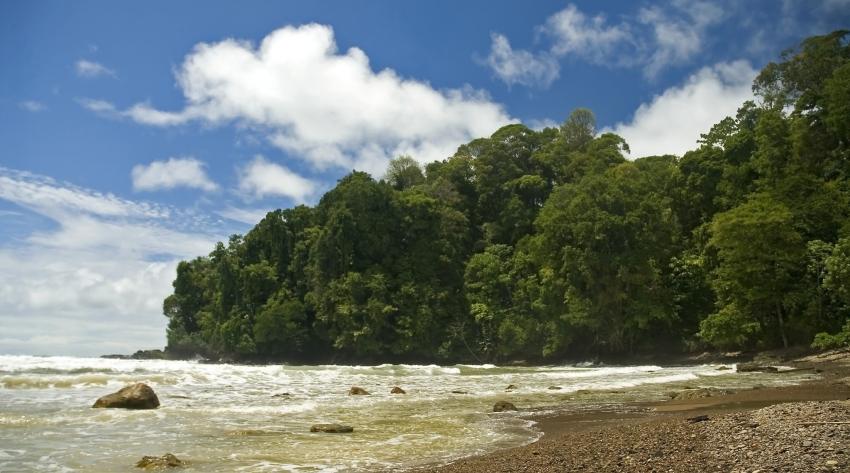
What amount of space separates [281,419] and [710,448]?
377 inches

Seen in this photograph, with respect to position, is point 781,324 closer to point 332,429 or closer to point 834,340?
point 834,340

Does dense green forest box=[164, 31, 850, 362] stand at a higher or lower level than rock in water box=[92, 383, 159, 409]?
higher

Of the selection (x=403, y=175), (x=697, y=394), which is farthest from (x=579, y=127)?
(x=697, y=394)

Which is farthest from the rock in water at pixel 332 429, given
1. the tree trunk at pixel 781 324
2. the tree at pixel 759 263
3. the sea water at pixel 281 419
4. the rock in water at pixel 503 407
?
the tree trunk at pixel 781 324

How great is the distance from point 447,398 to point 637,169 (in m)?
38.6

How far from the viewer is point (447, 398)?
18.3 metres

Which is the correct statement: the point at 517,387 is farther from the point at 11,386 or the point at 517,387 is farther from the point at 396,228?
the point at 396,228

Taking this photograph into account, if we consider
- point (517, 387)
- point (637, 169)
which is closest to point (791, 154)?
point (637, 169)

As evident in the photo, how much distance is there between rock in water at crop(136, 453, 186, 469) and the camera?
8703mm

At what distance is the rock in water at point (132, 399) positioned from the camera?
15.1m

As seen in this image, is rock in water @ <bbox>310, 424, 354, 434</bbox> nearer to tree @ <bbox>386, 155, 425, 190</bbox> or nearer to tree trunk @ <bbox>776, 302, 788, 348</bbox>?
tree trunk @ <bbox>776, 302, 788, 348</bbox>

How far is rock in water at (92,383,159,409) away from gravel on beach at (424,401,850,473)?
10154 mm

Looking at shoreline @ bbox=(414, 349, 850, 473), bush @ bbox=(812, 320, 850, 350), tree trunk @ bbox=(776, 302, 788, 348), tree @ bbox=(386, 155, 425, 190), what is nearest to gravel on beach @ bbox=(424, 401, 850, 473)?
Answer: shoreline @ bbox=(414, 349, 850, 473)

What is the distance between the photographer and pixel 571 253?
4053cm
